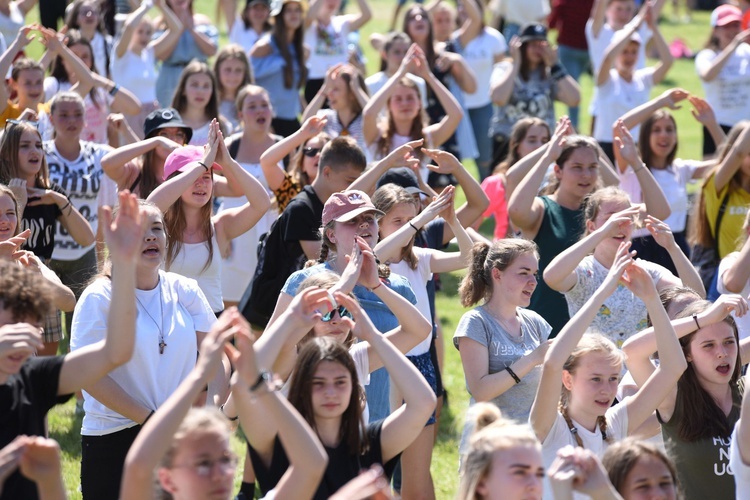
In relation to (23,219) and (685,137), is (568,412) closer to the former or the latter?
(23,219)

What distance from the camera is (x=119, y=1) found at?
1384 cm

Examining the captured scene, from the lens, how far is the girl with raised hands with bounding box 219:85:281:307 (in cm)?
795

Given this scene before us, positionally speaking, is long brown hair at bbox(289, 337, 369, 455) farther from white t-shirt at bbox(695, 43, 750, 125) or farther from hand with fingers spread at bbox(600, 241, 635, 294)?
white t-shirt at bbox(695, 43, 750, 125)

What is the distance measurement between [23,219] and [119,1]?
783 centimetres

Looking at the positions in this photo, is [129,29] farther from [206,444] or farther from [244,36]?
[206,444]

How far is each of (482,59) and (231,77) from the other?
12.0ft

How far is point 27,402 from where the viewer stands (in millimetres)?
3811

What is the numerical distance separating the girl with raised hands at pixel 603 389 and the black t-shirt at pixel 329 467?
901mm

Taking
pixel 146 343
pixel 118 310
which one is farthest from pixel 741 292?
pixel 118 310

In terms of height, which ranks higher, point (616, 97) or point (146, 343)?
point (146, 343)

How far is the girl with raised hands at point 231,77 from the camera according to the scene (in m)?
9.77

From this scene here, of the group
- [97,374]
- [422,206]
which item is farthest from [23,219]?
[97,374]

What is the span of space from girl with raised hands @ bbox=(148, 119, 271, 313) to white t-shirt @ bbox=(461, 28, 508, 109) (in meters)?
6.24

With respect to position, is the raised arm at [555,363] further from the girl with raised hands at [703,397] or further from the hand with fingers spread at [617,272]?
the girl with raised hands at [703,397]
